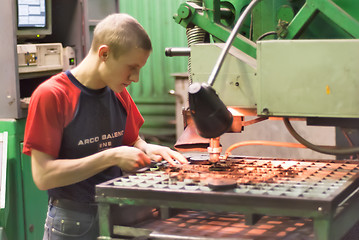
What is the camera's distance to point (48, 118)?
158 cm

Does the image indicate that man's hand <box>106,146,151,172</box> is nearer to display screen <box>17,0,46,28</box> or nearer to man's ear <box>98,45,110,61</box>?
man's ear <box>98,45,110,61</box>

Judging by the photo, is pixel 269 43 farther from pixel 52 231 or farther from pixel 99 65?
pixel 52 231

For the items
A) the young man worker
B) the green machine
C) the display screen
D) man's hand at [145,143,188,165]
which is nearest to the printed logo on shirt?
the young man worker

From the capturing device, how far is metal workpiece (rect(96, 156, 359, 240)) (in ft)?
4.25

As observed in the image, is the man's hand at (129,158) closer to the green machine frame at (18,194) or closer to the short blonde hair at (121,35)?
the short blonde hair at (121,35)

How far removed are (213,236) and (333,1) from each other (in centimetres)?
70

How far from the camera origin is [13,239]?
9.07ft

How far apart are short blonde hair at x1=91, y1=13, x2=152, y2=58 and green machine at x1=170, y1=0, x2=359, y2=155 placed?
15 cm

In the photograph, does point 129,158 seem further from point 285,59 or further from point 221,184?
point 285,59

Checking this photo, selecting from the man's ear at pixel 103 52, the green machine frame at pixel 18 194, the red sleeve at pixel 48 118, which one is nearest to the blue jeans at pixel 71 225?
the red sleeve at pixel 48 118

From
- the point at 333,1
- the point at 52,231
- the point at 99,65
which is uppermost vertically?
the point at 333,1

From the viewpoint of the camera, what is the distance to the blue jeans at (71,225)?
5.53 feet

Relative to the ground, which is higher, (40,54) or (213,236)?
(40,54)

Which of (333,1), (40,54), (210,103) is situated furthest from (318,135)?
(210,103)
